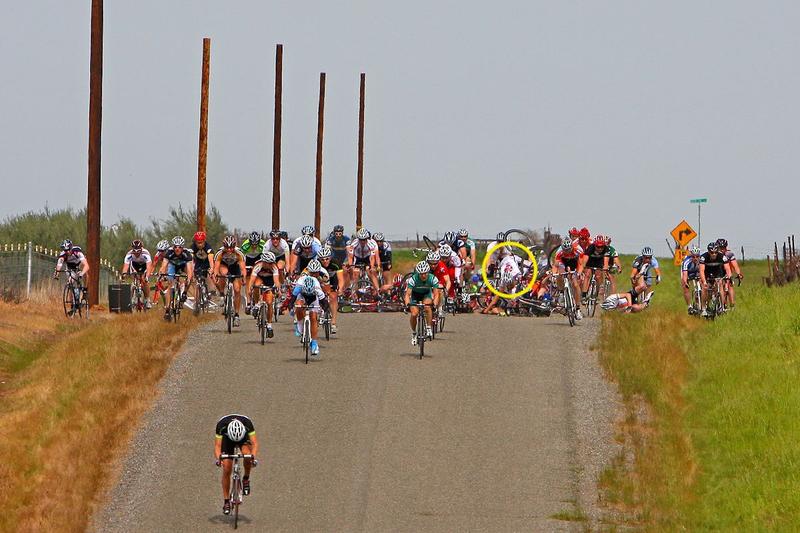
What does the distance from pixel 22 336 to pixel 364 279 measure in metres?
8.07

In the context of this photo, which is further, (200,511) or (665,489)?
(665,489)

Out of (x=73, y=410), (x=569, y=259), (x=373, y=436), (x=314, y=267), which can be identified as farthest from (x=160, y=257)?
(x=373, y=436)

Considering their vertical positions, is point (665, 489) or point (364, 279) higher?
point (364, 279)

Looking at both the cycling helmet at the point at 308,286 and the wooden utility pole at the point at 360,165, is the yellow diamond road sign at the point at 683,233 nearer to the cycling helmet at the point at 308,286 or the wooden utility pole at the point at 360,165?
the wooden utility pole at the point at 360,165

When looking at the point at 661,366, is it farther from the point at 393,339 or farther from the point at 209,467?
the point at 209,467

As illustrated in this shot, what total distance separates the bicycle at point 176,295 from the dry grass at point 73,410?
1.00ft

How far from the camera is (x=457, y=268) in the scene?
33406mm

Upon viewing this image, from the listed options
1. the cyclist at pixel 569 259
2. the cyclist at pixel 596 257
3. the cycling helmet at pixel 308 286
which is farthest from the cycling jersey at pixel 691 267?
the cycling helmet at pixel 308 286

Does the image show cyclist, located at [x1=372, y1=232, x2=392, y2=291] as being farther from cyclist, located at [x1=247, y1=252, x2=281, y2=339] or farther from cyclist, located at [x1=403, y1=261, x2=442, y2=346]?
cyclist, located at [x1=403, y1=261, x2=442, y2=346]

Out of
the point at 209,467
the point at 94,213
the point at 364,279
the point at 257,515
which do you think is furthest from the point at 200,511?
the point at 94,213

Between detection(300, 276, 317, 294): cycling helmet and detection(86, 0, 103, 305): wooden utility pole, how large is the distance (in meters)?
14.4

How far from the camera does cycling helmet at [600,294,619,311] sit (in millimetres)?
36062

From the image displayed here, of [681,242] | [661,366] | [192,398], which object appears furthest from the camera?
[681,242]

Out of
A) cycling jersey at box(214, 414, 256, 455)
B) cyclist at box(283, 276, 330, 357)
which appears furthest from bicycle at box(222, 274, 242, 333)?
cycling jersey at box(214, 414, 256, 455)
